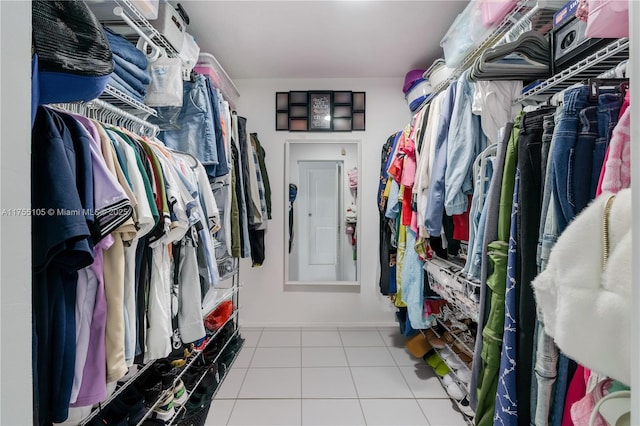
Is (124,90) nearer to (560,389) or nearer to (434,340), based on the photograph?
(560,389)

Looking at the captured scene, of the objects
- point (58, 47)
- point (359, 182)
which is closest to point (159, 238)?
point (58, 47)

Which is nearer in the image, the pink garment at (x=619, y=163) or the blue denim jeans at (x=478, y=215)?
the pink garment at (x=619, y=163)

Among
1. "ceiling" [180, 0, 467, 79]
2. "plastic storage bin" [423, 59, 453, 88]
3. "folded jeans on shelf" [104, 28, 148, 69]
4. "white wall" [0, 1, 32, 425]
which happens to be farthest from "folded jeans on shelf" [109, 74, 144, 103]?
"plastic storage bin" [423, 59, 453, 88]

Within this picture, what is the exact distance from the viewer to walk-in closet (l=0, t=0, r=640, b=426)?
40 cm

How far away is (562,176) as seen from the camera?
682 millimetres

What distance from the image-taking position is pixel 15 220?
386 millimetres

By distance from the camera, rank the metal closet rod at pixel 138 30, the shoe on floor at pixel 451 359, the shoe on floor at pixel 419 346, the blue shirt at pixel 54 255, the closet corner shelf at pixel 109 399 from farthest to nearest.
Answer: the shoe on floor at pixel 419 346 → the shoe on floor at pixel 451 359 → the metal closet rod at pixel 138 30 → the closet corner shelf at pixel 109 399 → the blue shirt at pixel 54 255

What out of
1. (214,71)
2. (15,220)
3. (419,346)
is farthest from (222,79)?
(419,346)

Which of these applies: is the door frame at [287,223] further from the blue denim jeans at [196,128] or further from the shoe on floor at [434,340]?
the blue denim jeans at [196,128]

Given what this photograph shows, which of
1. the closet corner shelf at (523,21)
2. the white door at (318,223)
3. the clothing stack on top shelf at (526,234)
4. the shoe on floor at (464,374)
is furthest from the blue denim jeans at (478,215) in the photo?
the white door at (318,223)

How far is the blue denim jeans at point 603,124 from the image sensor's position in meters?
0.66

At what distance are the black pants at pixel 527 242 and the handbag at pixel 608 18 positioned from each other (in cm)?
21

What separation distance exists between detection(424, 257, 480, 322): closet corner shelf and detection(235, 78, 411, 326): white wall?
3.58ft

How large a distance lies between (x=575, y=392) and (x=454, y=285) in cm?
68
